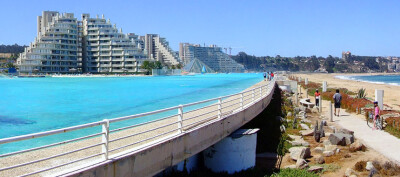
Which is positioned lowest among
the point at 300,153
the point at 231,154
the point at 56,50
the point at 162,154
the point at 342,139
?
the point at 300,153

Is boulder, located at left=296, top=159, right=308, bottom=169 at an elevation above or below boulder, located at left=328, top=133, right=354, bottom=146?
below

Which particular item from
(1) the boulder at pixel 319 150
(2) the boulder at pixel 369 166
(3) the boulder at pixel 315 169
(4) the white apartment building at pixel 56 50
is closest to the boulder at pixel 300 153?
(1) the boulder at pixel 319 150

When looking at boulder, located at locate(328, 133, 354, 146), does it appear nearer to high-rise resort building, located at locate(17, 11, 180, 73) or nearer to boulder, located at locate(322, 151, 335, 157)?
boulder, located at locate(322, 151, 335, 157)

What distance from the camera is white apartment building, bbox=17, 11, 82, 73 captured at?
160 metres

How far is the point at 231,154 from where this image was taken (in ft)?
35.5

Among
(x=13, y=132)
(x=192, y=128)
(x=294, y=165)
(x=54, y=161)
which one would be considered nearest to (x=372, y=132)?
(x=294, y=165)

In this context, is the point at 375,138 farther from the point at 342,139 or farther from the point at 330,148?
the point at 330,148

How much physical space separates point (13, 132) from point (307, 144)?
15282 mm

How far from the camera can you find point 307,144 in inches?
570

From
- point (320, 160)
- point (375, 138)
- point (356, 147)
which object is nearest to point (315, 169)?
point (320, 160)

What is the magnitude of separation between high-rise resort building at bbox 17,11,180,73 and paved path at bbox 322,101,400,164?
15071cm

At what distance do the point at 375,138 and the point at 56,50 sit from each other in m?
162

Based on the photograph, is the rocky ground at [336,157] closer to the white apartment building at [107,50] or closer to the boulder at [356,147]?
the boulder at [356,147]

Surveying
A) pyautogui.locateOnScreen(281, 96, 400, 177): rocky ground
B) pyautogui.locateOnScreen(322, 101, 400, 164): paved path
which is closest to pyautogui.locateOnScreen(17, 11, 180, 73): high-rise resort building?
pyautogui.locateOnScreen(322, 101, 400, 164): paved path
